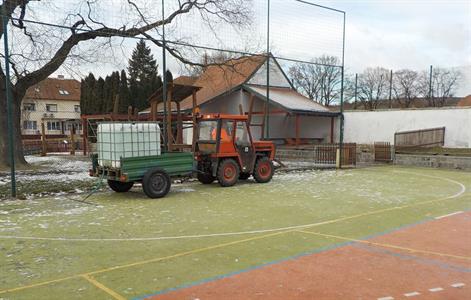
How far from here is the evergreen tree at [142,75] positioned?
4672 centimetres

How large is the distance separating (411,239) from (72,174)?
1267 centimetres

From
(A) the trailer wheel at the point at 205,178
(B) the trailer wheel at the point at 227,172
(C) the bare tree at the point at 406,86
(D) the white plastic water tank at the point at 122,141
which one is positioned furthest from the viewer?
(C) the bare tree at the point at 406,86

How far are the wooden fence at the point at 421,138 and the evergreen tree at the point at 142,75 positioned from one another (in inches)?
1156

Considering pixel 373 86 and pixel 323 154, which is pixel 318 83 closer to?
pixel 373 86

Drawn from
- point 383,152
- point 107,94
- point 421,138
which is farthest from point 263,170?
point 107,94

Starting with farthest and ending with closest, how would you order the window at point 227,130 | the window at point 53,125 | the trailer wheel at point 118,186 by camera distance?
the window at point 53,125 → the window at point 227,130 → the trailer wheel at point 118,186

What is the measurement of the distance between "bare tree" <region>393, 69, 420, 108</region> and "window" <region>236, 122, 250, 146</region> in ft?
141

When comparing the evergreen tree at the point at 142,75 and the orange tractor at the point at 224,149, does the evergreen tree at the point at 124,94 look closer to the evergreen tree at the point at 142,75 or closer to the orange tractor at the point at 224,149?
the evergreen tree at the point at 142,75

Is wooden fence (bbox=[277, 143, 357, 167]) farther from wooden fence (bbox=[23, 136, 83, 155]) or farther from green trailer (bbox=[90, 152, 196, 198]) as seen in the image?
wooden fence (bbox=[23, 136, 83, 155])

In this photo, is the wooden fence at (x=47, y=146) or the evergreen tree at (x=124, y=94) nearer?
the wooden fence at (x=47, y=146)

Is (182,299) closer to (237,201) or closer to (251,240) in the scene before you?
(251,240)

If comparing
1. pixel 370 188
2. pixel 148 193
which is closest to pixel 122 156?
pixel 148 193

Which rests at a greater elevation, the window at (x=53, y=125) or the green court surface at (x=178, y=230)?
the window at (x=53, y=125)

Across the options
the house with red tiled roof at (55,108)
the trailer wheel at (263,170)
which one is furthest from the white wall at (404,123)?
the house with red tiled roof at (55,108)
